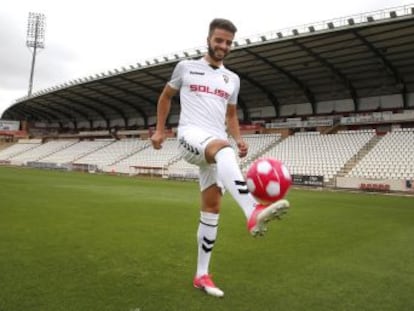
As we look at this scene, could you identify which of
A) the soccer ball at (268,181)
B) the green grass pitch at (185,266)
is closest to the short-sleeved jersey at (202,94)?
→ the soccer ball at (268,181)

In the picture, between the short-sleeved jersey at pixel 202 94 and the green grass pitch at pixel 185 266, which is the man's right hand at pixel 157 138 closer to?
the short-sleeved jersey at pixel 202 94

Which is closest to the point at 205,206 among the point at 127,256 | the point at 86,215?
the point at 127,256

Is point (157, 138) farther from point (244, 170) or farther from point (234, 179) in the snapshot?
point (244, 170)

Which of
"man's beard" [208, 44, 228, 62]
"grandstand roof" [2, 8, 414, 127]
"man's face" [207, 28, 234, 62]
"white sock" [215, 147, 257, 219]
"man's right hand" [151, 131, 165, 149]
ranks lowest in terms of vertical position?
"white sock" [215, 147, 257, 219]

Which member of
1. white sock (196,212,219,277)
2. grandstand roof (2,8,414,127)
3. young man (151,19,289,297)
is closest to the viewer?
young man (151,19,289,297)

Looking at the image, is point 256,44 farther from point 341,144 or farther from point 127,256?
point 127,256

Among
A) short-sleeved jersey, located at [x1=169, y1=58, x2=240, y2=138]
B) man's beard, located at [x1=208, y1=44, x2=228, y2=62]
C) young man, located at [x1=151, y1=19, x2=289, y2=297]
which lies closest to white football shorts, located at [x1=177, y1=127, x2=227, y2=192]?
young man, located at [x1=151, y1=19, x2=289, y2=297]

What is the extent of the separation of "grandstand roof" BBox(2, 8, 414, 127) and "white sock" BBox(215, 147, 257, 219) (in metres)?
24.3

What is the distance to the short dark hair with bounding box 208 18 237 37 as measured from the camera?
4027mm

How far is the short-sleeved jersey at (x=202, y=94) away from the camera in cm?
416

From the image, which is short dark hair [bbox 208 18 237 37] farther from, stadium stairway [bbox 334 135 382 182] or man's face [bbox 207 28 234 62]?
stadium stairway [bbox 334 135 382 182]

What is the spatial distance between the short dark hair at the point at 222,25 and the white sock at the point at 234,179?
4.04ft

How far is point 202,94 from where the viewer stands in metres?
4.21

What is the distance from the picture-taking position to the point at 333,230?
30.4 feet
